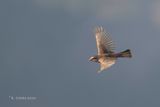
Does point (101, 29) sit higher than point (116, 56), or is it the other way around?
point (101, 29)

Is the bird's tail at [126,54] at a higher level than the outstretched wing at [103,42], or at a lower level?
lower

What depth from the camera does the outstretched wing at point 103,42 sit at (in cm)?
2169

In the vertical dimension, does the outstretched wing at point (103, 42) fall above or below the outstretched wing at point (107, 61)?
above

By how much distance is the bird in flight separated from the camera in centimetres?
2049

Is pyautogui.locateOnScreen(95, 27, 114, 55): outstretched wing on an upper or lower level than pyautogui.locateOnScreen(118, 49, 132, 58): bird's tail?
upper

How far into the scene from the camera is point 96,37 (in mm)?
23141

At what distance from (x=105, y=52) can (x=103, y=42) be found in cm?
107

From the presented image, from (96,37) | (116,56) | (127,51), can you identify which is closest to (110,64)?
(116,56)

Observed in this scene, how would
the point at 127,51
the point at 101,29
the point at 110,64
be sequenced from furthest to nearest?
the point at 101,29, the point at 127,51, the point at 110,64

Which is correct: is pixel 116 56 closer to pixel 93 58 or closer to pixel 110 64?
pixel 110 64

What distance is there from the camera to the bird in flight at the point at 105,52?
2049cm

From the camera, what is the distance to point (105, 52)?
21688mm

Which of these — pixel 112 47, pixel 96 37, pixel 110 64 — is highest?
pixel 96 37

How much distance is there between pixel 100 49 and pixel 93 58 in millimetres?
1372
